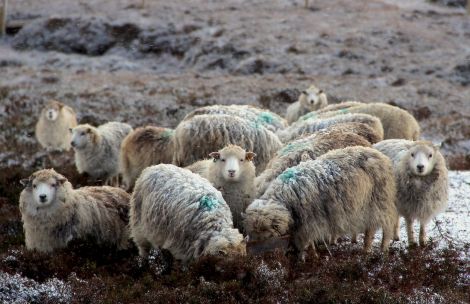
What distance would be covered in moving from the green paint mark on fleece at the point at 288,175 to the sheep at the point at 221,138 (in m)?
2.56

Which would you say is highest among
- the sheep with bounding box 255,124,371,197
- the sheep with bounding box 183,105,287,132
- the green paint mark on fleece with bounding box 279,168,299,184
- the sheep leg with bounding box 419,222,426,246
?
the green paint mark on fleece with bounding box 279,168,299,184

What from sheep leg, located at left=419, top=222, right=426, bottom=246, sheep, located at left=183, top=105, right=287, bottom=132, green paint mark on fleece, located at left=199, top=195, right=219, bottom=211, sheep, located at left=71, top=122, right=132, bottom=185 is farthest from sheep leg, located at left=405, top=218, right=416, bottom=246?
sheep, located at left=71, top=122, right=132, bottom=185

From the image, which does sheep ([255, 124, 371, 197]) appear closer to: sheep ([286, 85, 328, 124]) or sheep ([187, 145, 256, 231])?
sheep ([187, 145, 256, 231])

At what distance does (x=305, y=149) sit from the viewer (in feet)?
30.0

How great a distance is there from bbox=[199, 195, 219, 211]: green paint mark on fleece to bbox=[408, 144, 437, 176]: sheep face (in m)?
2.67

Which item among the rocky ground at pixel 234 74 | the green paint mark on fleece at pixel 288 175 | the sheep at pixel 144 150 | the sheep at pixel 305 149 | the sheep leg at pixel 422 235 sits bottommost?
the rocky ground at pixel 234 74

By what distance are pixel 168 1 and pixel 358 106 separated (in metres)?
30.0

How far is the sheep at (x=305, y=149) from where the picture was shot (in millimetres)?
8727

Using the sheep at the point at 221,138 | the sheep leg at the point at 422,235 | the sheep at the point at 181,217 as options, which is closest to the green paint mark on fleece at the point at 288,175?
the sheep at the point at 181,217

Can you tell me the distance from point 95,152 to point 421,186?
7.47 m

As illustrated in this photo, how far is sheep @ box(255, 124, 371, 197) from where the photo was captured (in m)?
8.73

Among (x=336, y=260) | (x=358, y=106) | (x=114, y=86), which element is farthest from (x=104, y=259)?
(x=114, y=86)

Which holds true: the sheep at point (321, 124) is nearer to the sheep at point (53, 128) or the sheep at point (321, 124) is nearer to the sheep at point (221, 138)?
the sheep at point (221, 138)

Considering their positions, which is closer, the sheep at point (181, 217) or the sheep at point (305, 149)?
the sheep at point (181, 217)
